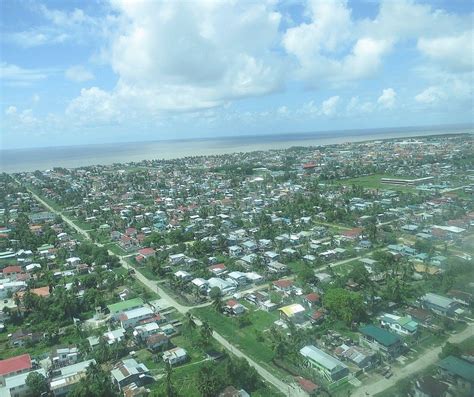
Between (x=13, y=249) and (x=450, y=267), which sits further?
(x=13, y=249)

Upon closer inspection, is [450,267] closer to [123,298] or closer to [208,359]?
[208,359]

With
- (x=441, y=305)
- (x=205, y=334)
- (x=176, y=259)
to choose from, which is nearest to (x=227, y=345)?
(x=205, y=334)

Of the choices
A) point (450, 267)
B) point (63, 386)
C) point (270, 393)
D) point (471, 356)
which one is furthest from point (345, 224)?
point (63, 386)

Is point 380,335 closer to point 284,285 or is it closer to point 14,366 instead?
point 284,285

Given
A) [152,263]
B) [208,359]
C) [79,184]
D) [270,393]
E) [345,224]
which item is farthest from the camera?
[79,184]

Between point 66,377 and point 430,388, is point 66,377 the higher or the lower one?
the lower one

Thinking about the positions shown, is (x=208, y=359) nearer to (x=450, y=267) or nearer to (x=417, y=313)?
(x=417, y=313)

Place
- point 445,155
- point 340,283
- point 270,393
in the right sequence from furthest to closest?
point 445,155 → point 340,283 → point 270,393
